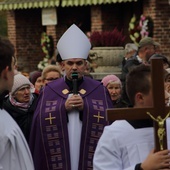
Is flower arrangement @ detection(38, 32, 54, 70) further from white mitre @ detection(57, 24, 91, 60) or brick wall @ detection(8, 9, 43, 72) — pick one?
white mitre @ detection(57, 24, 91, 60)

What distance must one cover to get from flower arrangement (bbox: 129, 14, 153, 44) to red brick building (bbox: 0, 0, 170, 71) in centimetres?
27

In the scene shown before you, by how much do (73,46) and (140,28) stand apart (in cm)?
1249

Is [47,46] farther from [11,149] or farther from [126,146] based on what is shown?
[126,146]

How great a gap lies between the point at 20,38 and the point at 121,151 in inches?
813

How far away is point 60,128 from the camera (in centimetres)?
670

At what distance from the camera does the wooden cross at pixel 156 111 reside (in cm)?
429

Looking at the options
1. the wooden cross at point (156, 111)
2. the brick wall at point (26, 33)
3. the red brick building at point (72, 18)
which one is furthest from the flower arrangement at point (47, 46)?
the wooden cross at point (156, 111)

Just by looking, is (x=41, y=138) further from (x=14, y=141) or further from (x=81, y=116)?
(x=14, y=141)

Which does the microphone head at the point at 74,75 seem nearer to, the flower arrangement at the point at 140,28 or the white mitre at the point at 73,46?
the white mitre at the point at 73,46

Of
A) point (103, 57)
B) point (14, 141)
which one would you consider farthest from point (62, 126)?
point (103, 57)

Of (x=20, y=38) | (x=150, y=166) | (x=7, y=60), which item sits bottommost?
(x=20, y=38)

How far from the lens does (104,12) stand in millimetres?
21594

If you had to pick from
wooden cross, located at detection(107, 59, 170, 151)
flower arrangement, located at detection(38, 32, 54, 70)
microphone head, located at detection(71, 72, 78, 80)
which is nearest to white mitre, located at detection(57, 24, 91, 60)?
microphone head, located at detection(71, 72, 78, 80)

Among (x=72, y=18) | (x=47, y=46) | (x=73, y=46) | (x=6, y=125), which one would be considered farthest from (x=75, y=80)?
(x=72, y=18)
